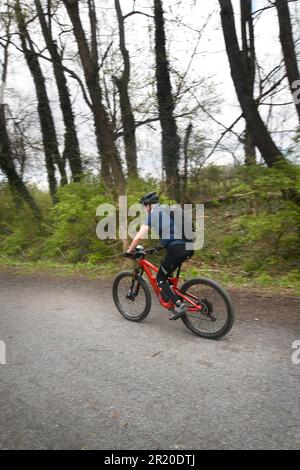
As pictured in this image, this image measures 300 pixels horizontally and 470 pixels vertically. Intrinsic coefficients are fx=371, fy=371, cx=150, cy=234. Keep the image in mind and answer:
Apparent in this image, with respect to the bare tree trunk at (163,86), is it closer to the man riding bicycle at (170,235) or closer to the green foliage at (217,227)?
the green foliage at (217,227)

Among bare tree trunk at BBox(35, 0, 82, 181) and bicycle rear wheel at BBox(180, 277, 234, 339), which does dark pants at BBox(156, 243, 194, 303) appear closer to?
bicycle rear wheel at BBox(180, 277, 234, 339)

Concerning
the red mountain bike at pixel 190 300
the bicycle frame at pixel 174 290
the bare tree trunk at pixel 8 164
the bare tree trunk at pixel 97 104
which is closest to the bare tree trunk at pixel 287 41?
the bare tree trunk at pixel 97 104

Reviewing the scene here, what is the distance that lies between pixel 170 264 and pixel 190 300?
590mm

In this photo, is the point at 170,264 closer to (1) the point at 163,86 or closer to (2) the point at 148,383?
(2) the point at 148,383

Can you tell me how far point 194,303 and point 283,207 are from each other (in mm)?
3948

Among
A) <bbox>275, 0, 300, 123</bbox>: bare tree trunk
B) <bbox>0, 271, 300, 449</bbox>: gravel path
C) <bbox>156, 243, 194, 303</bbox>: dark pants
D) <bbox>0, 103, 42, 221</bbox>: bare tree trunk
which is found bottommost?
<bbox>0, 271, 300, 449</bbox>: gravel path

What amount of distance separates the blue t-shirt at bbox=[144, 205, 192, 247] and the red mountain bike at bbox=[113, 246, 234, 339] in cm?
29

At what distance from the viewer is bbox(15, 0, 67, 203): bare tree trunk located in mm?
16031

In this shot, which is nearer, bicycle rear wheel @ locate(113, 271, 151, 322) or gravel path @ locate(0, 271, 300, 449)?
gravel path @ locate(0, 271, 300, 449)

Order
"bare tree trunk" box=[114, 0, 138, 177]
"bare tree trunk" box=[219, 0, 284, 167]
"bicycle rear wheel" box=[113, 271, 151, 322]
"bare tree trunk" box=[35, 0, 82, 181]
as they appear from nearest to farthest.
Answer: "bicycle rear wheel" box=[113, 271, 151, 322] → "bare tree trunk" box=[219, 0, 284, 167] → "bare tree trunk" box=[35, 0, 82, 181] → "bare tree trunk" box=[114, 0, 138, 177]

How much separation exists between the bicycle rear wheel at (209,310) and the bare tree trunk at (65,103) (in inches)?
439

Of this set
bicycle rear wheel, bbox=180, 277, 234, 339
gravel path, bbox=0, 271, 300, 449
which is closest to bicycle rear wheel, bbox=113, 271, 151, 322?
gravel path, bbox=0, 271, 300, 449

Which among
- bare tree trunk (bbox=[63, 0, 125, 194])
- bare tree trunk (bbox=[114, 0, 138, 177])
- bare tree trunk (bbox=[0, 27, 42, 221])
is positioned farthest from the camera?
bare tree trunk (bbox=[114, 0, 138, 177])

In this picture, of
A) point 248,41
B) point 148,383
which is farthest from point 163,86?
point 148,383
